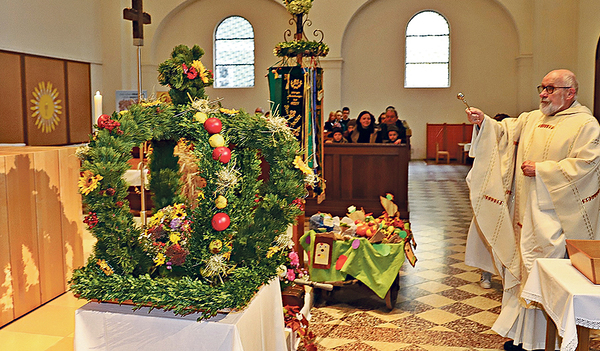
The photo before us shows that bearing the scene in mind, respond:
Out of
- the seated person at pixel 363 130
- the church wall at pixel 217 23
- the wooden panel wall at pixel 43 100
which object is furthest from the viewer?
the church wall at pixel 217 23

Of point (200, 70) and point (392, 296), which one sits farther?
point (392, 296)

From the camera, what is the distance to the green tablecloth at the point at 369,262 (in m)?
4.74

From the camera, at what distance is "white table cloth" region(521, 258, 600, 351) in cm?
255

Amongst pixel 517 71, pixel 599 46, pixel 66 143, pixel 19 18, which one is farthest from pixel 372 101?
pixel 19 18

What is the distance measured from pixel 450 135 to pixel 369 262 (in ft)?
44.1

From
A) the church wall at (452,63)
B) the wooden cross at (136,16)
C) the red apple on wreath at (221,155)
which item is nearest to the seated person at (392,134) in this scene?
the wooden cross at (136,16)

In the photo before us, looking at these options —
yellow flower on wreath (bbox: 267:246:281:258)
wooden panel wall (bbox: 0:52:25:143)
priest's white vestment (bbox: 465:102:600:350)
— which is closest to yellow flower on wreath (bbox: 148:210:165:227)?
yellow flower on wreath (bbox: 267:246:281:258)

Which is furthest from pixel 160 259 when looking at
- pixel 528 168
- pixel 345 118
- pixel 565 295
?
pixel 345 118

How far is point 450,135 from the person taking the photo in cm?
1747

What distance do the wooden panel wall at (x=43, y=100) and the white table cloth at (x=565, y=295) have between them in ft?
35.4

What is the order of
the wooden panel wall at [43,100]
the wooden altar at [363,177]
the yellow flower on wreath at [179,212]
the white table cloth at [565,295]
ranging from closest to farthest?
1. the white table cloth at [565,295]
2. the yellow flower on wreath at [179,212]
3. the wooden altar at [363,177]
4. the wooden panel wall at [43,100]

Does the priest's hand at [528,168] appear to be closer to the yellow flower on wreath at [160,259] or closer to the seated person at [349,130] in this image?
the yellow flower on wreath at [160,259]

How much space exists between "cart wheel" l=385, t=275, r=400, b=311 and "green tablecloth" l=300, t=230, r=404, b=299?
0.39 ft

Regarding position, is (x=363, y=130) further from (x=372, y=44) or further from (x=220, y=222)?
(x=372, y=44)
